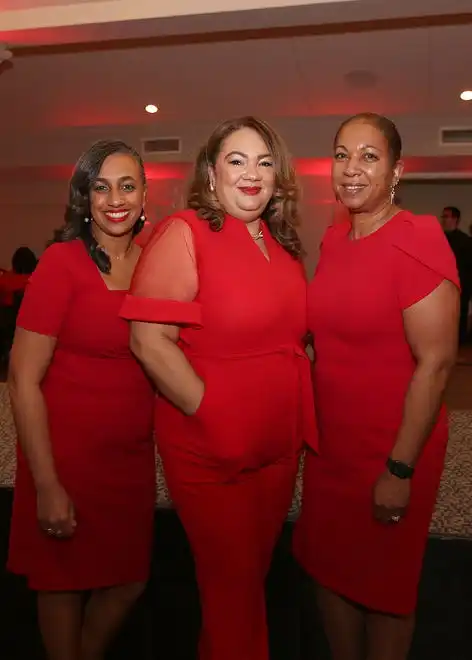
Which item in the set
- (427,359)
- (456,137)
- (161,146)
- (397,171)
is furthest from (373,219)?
(161,146)

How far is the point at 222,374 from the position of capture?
137 cm

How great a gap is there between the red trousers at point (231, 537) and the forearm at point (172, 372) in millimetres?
146

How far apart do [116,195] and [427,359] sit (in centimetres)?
82

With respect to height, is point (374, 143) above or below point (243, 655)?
above

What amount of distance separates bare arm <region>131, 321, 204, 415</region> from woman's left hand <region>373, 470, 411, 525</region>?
468mm

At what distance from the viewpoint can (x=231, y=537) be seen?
1.42m

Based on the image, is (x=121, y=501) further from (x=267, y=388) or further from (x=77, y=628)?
(x=267, y=388)

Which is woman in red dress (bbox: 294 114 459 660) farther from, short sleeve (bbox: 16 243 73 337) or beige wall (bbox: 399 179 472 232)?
beige wall (bbox: 399 179 472 232)

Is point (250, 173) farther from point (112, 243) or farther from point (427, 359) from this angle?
point (427, 359)

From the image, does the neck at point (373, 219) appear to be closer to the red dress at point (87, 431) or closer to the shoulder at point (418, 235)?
the shoulder at point (418, 235)

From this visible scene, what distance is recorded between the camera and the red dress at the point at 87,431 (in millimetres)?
1504

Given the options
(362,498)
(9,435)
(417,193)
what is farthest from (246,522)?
(417,193)

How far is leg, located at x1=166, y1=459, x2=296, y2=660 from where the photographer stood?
141 centimetres

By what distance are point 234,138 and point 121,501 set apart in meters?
0.93
